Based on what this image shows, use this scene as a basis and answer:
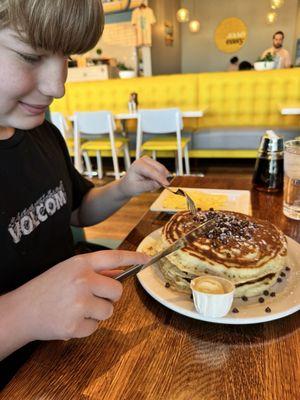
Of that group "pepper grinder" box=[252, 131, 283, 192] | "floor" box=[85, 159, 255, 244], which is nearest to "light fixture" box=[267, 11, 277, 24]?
"floor" box=[85, 159, 255, 244]

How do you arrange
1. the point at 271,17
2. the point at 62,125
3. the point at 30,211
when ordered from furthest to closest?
the point at 271,17 → the point at 62,125 → the point at 30,211

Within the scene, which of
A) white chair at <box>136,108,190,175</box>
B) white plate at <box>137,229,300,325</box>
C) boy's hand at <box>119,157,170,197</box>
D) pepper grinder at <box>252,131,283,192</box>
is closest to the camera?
white plate at <box>137,229,300,325</box>

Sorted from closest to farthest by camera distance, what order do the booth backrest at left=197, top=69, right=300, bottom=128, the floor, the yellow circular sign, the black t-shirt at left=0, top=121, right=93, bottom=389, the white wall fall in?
1. the black t-shirt at left=0, top=121, right=93, bottom=389
2. the floor
3. the booth backrest at left=197, top=69, right=300, bottom=128
4. the white wall
5. the yellow circular sign

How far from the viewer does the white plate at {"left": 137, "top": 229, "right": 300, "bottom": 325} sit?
0.55 meters

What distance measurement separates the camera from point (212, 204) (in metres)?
1.10

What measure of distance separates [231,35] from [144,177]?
29.1 feet

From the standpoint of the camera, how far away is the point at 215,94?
4168 mm

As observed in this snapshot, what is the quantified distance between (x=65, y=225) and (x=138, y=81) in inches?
149

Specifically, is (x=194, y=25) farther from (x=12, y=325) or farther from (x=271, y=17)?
(x=12, y=325)

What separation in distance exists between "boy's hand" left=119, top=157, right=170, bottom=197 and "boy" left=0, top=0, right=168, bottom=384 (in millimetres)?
232

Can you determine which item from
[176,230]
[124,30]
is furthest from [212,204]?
[124,30]

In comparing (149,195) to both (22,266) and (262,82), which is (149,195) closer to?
(262,82)

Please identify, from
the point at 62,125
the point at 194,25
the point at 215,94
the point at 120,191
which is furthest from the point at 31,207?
the point at 194,25

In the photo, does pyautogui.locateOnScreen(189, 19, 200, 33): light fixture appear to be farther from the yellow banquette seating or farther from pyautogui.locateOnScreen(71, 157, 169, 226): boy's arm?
pyautogui.locateOnScreen(71, 157, 169, 226): boy's arm
